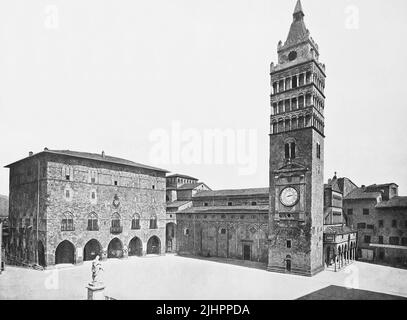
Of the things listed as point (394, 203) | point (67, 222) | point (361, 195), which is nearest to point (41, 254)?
point (67, 222)

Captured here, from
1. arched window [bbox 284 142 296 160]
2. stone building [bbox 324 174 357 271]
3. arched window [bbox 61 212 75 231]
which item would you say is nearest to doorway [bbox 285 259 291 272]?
stone building [bbox 324 174 357 271]

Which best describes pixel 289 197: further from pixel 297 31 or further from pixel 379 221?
pixel 297 31

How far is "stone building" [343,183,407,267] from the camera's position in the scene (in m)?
34.2

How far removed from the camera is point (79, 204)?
3381 cm

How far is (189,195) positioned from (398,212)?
89.7 feet

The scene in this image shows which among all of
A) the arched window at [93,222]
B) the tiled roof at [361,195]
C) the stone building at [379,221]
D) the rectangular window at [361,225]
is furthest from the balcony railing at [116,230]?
the rectangular window at [361,225]

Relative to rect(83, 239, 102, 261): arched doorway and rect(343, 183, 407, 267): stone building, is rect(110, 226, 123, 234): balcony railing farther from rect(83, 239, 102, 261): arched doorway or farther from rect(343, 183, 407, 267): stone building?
rect(343, 183, 407, 267): stone building

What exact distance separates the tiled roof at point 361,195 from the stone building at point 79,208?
2484cm

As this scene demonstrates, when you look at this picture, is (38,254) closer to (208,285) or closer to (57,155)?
(57,155)

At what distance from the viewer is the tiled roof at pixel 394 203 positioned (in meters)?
34.4

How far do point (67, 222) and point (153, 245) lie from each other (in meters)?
13.1

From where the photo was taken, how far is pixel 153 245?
139 ft

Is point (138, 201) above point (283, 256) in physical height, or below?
above
